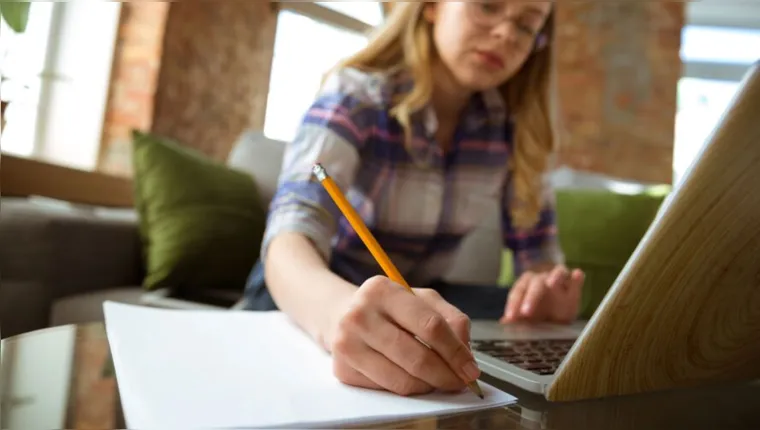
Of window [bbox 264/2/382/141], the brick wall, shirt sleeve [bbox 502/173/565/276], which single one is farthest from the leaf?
the brick wall

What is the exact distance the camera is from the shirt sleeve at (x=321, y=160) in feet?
1.57

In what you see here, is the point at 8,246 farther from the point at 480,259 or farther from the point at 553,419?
the point at 480,259

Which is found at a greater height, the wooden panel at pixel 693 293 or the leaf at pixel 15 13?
the leaf at pixel 15 13

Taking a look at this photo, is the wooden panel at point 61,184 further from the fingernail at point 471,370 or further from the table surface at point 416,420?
the fingernail at point 471,370

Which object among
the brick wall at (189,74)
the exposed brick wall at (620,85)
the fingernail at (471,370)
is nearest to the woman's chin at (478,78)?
the fingernail at (471,370)

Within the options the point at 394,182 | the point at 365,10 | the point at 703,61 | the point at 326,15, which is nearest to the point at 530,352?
the point at 394,182

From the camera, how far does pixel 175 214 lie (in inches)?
38.4

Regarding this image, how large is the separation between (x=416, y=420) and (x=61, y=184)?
107 centimetres

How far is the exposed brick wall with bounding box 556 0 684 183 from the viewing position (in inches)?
83.7

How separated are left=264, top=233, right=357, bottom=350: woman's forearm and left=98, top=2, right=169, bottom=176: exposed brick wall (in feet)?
4.39

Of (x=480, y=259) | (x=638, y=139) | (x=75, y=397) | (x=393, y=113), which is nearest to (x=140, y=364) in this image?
(x=75, y=397)

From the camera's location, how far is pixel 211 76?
190 cm

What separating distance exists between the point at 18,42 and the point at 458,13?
0.42m

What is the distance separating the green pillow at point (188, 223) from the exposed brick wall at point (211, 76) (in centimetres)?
76
